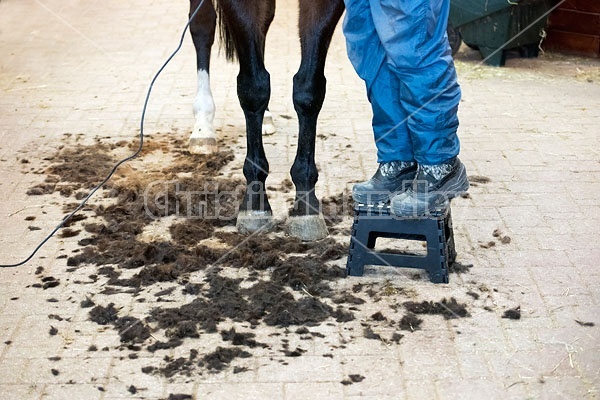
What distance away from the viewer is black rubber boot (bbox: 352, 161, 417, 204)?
3576mm

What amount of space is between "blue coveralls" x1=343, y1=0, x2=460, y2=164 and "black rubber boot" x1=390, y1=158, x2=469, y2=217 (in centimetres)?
5

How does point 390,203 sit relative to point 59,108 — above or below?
above

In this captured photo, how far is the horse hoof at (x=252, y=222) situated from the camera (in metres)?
4.00

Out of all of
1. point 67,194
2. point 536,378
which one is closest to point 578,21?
point 67,194

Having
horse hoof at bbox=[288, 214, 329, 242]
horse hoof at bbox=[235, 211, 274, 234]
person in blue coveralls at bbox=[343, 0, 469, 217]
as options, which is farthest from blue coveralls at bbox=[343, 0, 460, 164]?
horse hoof at bbox=[235, 211, 274, 234]

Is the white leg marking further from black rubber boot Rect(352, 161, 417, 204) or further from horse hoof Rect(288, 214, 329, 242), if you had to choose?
black rubber boot Rect(352, 161, 417, 204)

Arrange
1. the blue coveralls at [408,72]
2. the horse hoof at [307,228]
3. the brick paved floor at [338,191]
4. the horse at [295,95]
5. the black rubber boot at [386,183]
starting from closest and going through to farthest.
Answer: the brick paved floor at [338,191] → the blue coveralls at [408,72] → the black rubber boot at [386,183] → the horse at [295,95] → the horse hoof at [307,228]

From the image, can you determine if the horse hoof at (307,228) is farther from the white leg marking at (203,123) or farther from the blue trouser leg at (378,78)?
the white leg marking at (203,123)

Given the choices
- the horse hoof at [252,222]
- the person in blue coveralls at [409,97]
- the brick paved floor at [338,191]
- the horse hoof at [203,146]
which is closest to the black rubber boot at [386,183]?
the person in blue coveralls at [409,97]

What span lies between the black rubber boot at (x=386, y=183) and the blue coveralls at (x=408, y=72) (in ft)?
0.15

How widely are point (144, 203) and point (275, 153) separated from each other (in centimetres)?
100

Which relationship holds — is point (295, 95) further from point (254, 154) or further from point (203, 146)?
point (203, 146)

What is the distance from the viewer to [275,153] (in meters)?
5.04

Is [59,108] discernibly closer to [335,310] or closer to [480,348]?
[335,310]
